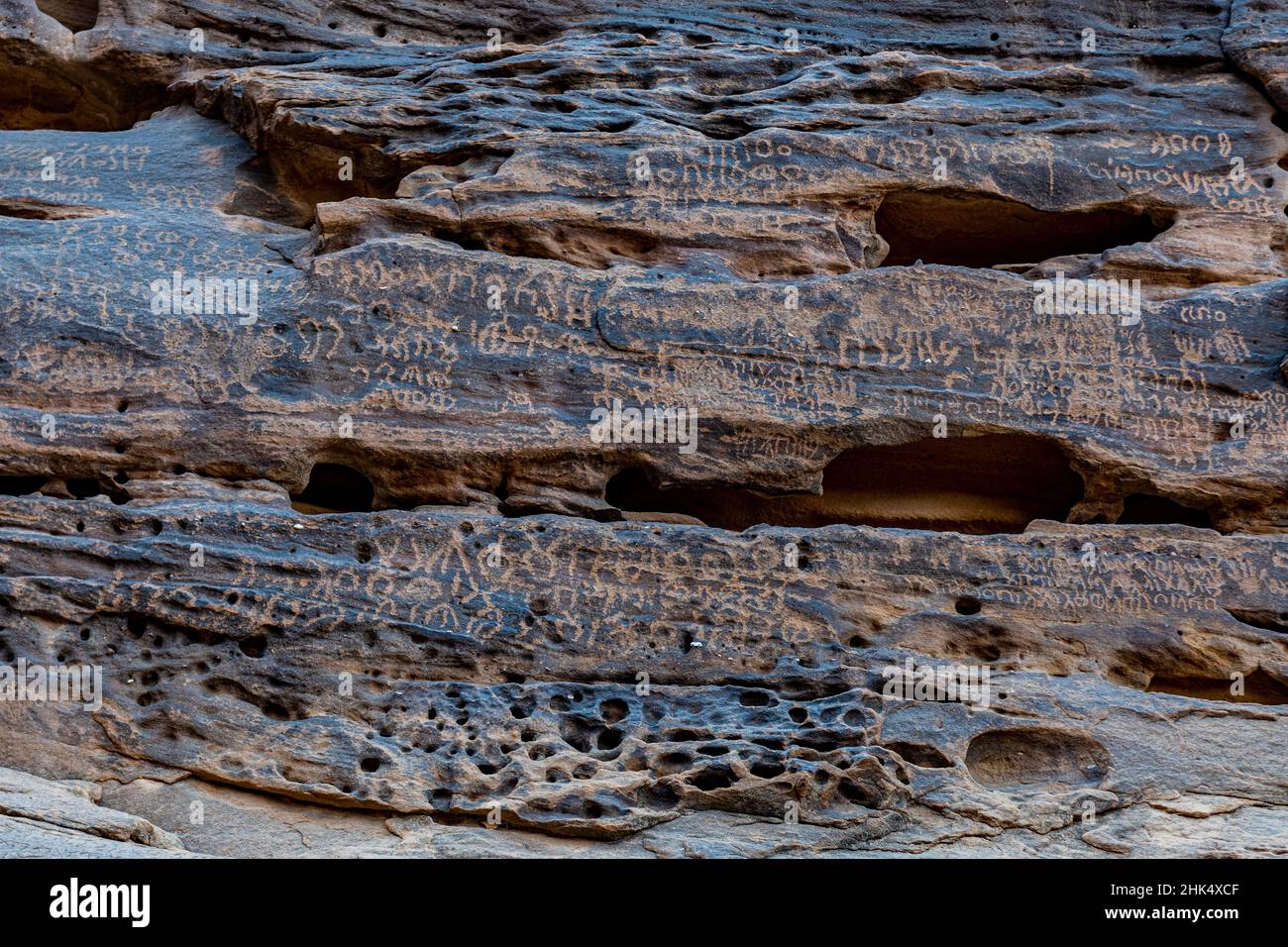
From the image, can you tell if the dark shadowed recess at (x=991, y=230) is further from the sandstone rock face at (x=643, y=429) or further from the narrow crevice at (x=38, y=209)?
the narrow crevice at (x=38, y=209)

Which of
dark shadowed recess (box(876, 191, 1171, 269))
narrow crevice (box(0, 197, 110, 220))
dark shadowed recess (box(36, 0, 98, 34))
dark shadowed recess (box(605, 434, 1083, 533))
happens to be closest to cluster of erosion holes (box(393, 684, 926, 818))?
dark shadowed recess (box(605, 434, 1083, 533))

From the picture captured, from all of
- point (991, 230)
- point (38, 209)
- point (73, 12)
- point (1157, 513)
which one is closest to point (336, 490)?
point (38, 209)

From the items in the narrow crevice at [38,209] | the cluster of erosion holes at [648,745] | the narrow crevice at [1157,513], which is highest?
the narrow crevice at [38,209]

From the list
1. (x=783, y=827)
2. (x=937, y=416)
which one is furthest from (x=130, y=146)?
(x=783, y=827)

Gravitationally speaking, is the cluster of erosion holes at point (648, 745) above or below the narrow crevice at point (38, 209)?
below

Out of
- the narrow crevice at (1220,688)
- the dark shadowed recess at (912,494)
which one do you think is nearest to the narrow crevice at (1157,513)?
the dark shadowed recess at (912,494)

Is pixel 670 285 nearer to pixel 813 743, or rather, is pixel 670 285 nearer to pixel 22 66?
pixel 813 743

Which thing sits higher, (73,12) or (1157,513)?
(73,12)

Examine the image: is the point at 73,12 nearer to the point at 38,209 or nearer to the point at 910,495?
the point at 38,209
